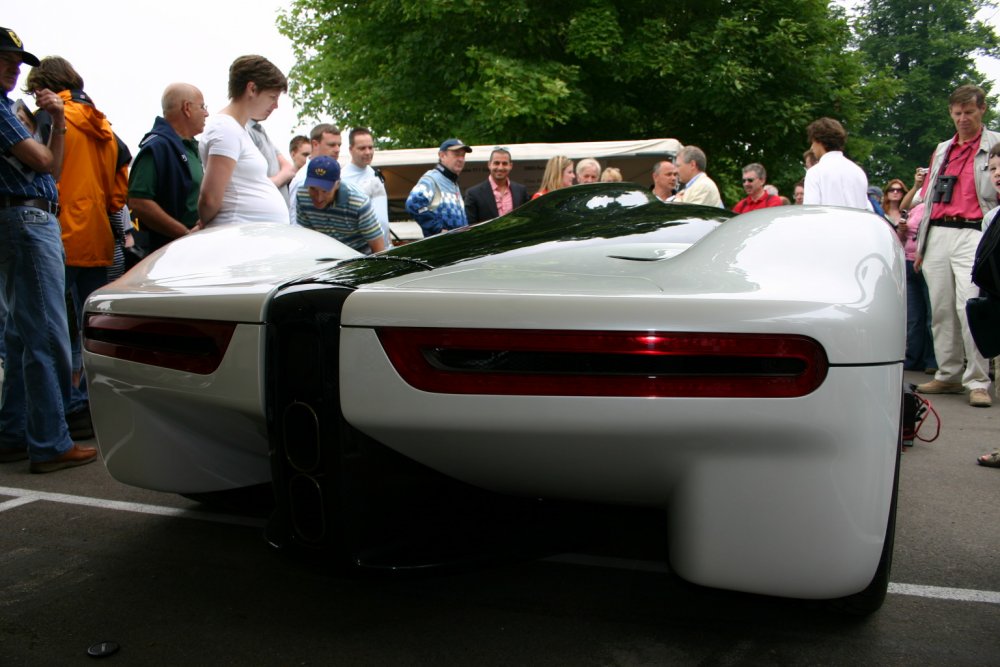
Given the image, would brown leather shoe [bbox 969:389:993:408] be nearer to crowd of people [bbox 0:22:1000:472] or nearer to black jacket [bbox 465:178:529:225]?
crowd of people [bbox 0:22:1000:472]

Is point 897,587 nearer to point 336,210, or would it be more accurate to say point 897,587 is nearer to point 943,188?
point 336,210

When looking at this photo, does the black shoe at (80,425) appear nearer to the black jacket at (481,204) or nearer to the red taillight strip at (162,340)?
the red taillight strip at (162,340)

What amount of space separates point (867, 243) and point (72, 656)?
5.91 ft

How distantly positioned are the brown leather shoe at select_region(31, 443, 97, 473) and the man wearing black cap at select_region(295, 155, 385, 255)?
128cm

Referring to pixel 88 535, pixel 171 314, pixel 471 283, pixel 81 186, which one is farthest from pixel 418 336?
pixel 81 186

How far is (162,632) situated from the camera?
1.79 meters

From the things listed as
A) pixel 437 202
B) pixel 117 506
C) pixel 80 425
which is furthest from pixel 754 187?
pixel 117 506

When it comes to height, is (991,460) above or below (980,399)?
above

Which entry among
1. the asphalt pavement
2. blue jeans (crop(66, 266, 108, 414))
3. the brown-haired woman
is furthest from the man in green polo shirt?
the brown-haired woman

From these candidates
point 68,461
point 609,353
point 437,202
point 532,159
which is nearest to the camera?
point 609,353

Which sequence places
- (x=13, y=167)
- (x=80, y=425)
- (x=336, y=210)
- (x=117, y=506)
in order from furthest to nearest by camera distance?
(x=80, y=425)
(x=336, y=210)
(x=13, y=167)
(x=117, y=506)

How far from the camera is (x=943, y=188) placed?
494 cm

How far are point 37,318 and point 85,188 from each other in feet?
2.84

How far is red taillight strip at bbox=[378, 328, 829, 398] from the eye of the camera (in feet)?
4.43
